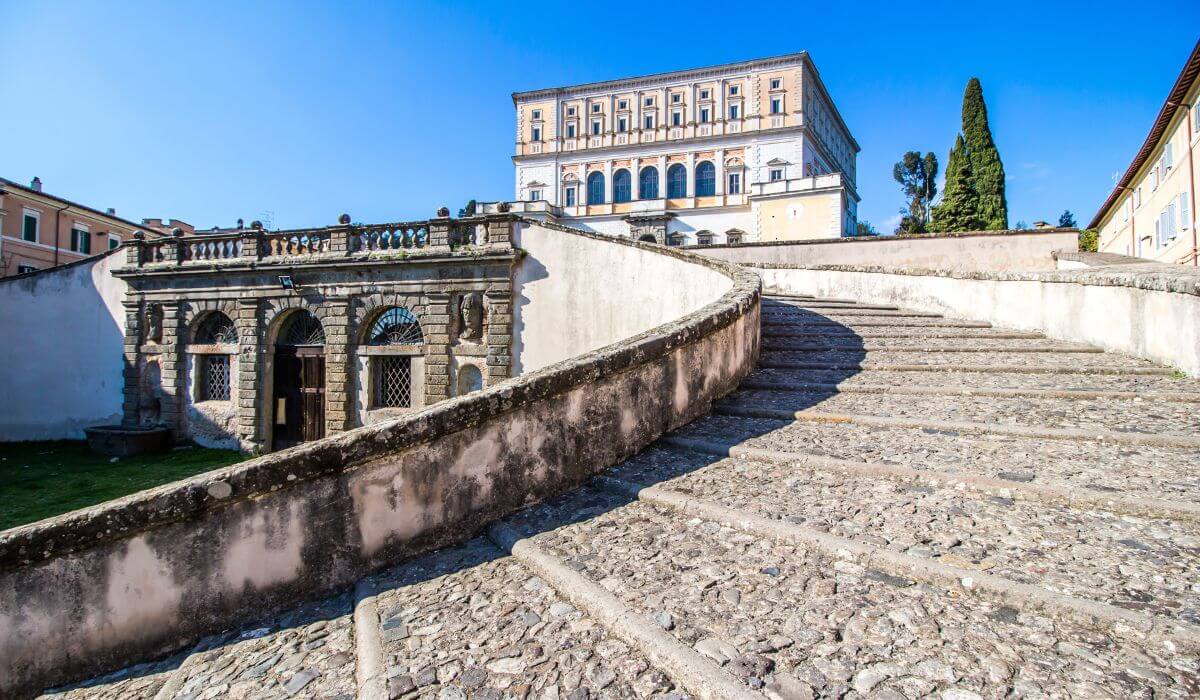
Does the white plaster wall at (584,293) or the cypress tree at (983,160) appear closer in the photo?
the white plaster wall at (584,293)

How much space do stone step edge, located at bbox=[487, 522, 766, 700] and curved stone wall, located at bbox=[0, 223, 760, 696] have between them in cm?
58

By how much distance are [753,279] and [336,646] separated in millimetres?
6327

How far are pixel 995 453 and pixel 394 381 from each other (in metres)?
15.2

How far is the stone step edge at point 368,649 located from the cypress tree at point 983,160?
1482 inches

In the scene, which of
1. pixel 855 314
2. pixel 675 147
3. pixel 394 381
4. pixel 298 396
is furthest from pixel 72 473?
pixel 675 147

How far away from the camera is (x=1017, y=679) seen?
180cm

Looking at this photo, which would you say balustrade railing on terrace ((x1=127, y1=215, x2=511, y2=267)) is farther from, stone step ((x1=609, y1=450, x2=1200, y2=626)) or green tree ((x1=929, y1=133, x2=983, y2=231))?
green tree ((x1=929, y1=133, x2=983, y2=231))

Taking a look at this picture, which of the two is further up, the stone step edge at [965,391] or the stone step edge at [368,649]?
the stone step edge at [965,391]

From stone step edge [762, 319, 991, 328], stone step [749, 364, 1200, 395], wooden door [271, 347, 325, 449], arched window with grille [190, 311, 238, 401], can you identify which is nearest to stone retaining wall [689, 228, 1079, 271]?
stone step edge [762, 319, 991, 328]

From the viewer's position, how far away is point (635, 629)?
2238mm

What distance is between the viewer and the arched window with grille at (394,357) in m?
16.1

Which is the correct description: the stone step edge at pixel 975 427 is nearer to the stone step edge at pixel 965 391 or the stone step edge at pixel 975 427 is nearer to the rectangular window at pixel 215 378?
the stone step edge at pixel 965 391

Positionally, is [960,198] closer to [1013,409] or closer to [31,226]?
[1013,409]

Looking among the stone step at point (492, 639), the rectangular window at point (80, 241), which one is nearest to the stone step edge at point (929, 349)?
the stone step at point (492, 639)
